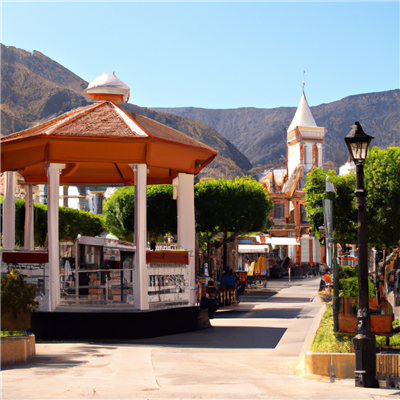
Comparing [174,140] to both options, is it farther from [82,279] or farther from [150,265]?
[82,279]

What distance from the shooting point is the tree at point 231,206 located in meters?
29.4

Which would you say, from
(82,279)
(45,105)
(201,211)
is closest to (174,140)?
(82,279)

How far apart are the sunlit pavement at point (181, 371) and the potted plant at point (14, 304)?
722mm

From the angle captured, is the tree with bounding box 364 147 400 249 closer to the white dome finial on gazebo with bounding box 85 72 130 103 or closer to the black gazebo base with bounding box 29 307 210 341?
the white dome finial on gazebo with bounding box 85 72 130 103

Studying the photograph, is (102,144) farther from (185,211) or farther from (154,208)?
(154,208)

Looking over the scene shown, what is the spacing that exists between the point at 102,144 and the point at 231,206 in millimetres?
16960

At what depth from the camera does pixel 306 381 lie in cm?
853

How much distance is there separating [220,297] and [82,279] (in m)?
9.09

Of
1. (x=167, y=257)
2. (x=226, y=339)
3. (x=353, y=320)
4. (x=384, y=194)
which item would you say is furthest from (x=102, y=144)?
(x=384, y=194)

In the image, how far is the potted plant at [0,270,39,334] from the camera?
10398 mm

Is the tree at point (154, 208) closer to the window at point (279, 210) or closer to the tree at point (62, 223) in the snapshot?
the tree at point (62, 223)

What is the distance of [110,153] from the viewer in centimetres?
1338

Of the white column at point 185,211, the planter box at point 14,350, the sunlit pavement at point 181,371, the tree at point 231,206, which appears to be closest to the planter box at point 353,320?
the sunlit pavement at point 181,371

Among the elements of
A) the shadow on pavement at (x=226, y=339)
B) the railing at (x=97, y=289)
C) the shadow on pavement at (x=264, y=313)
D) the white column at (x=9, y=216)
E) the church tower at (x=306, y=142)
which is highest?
the church tower at (x=306, y=142)
